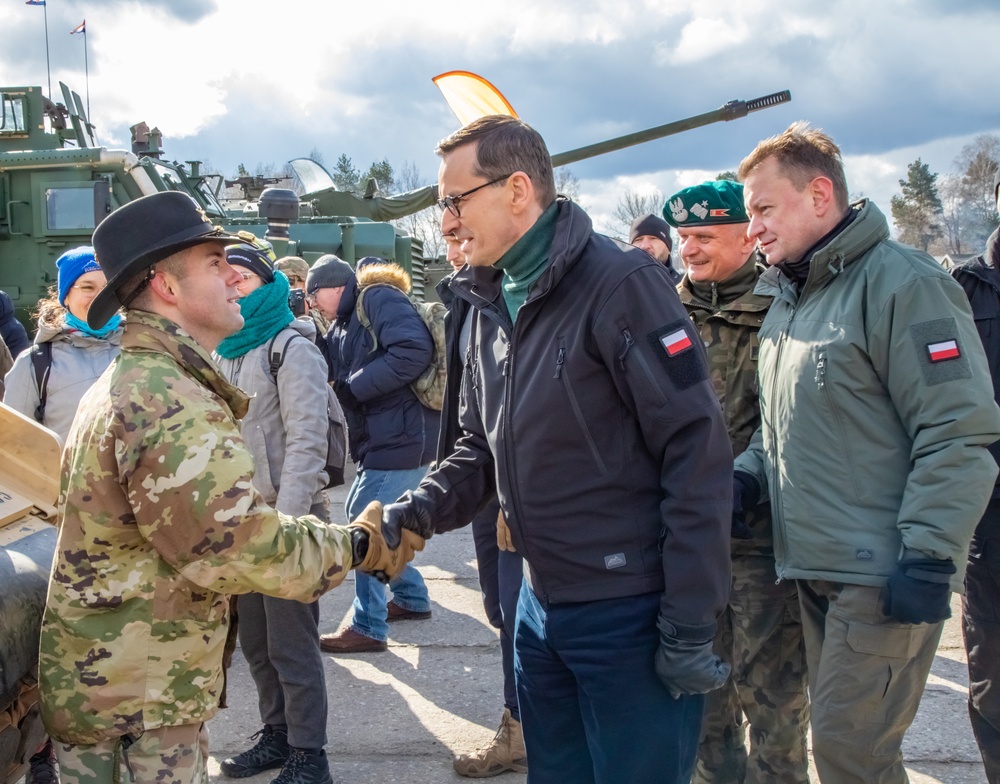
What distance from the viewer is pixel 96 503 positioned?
91.8 inches

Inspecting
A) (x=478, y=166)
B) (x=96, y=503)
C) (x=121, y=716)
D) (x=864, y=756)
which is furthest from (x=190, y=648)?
(x=864, y=756)

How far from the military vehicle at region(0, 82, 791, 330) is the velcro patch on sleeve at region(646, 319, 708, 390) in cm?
1004

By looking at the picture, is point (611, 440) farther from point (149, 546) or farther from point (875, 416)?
point (149, 546)

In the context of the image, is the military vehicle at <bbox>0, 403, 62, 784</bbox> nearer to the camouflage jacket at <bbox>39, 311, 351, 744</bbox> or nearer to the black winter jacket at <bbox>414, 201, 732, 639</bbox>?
the camouflage jacket at <bbox>39, 311, 351, 744</bbox>

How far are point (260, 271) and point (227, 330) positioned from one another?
144cm

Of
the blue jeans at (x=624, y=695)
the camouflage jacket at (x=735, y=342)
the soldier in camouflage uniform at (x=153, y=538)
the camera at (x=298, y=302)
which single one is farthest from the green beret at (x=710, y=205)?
the camera at (x=298, y=302)

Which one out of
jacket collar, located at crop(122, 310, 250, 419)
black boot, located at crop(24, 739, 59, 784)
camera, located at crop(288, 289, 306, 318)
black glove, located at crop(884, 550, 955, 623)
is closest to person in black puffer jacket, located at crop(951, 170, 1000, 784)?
black glove, located at crop(884, 550, 955, 623)

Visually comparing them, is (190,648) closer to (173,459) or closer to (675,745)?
(173,459)

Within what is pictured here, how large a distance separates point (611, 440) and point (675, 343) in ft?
0.93

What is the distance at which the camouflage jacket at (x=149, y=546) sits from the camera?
7.50ft

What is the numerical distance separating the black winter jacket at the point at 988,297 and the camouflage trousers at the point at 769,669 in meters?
0.89

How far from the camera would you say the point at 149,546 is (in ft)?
7.82

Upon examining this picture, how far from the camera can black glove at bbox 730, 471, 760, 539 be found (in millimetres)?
3031

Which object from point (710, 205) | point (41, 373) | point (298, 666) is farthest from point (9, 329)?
point (710, 205)
